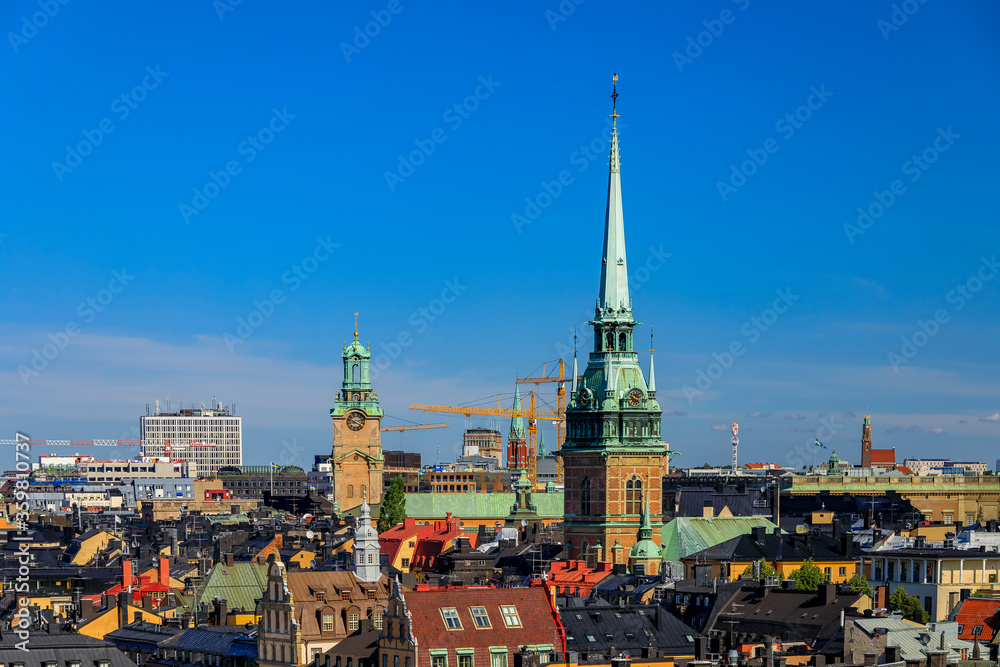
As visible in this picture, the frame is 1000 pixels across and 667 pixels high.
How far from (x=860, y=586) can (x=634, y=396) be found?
40.0m

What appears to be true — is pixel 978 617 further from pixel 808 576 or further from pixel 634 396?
pixel 634 396

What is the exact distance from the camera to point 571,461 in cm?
16262

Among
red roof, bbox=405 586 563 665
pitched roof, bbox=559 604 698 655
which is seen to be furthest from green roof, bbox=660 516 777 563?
red roof, bbox=405 586 563 665

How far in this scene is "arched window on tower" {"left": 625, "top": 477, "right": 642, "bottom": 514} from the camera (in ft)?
527

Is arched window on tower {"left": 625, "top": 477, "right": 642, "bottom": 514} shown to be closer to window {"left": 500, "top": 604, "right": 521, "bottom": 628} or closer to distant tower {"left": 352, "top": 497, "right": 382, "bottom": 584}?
distant tower {"left": 352, "top": 497, "right": 382, "bottom": 584}

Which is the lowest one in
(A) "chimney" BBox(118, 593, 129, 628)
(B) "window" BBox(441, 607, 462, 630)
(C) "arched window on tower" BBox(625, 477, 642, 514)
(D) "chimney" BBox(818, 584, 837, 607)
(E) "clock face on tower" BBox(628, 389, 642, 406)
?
(A) "chimney" BBox(118, 593, 129, 628)

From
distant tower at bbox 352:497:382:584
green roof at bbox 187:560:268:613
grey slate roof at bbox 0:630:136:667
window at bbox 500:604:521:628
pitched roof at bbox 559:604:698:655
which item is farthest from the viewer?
green roof at bbox 187:560:268:613

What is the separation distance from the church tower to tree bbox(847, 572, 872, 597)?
30.4 m

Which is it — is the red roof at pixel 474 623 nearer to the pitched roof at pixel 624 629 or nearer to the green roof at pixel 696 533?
the pitched roof at pixel 624 629

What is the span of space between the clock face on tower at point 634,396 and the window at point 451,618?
70336 millimetres

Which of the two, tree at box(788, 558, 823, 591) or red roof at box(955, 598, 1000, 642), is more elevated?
red roof at box(955, 598, 1000, 642)

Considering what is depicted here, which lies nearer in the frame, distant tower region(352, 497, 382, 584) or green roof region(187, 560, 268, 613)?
distant tower region(352, 497, 382, 584)

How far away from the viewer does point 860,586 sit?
406 feet

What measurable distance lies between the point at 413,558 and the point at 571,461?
117 feet
